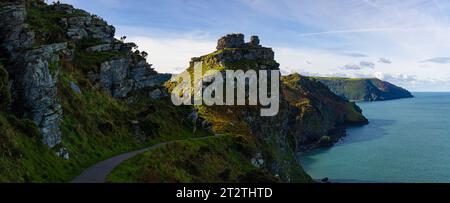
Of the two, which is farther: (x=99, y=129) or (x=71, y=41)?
(x=71, y=41)

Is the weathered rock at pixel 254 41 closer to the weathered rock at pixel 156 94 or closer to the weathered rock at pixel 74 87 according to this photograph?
the weathered rock at pixel 156 94

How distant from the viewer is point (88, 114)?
61062mm

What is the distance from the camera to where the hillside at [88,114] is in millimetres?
43344

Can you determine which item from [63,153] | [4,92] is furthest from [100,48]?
[4,92]

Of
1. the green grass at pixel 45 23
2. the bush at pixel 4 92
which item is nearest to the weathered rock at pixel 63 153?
the bush at pixel 4 92

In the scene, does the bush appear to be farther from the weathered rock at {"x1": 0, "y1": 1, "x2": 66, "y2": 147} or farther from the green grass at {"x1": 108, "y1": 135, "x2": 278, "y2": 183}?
the green grass at {"x1": 108, "y1": 135, "x2": 278, "y2": 183}

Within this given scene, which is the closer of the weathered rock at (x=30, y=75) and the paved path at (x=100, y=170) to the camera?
the paved path at (x=100, y=170)

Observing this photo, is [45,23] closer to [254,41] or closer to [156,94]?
[156,94]
